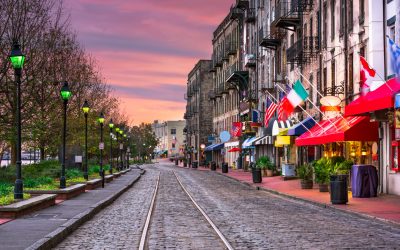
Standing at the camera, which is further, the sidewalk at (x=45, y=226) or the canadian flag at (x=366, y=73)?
the canadian flag at (x=366, y=73)

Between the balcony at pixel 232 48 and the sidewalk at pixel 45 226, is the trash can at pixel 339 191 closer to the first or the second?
the sidewalk at pixel 45 226

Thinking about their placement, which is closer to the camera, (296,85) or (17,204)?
(17,204)

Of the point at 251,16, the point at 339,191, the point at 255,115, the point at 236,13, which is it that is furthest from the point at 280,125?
the point at 236,13

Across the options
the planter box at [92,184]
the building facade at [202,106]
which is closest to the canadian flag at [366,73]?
the planter box at [92,184]

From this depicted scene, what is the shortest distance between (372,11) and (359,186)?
7.78 metres

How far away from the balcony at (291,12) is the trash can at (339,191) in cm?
2032

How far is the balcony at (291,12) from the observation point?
41.6 metres

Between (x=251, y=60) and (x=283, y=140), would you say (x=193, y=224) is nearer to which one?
(x=283, y=140)

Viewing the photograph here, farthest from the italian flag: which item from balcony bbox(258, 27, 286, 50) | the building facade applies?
the building facade

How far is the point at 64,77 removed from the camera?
48938 mm

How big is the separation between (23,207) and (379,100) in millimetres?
12393

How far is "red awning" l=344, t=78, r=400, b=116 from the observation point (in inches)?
862

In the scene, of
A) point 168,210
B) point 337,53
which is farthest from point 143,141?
point 168,210

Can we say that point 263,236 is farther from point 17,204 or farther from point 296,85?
point 296,85
